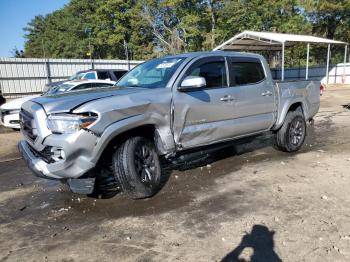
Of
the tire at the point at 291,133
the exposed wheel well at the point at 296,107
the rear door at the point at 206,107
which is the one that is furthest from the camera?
the exposed wheel well at the point at 296,107

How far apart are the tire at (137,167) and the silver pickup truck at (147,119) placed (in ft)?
0.04

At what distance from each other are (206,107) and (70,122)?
196 centimetres

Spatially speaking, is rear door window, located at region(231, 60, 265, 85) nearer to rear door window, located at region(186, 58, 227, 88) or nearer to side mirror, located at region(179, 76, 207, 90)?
rear door window, located at region(186, 58, 227, 88)

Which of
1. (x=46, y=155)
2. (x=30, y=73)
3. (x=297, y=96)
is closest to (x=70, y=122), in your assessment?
(x=46, y=155)

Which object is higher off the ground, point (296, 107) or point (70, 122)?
point (70, 122)

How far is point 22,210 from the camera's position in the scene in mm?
4574

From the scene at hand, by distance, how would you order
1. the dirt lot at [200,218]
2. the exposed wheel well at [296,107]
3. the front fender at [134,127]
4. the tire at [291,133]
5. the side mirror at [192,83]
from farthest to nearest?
1. the exposed wheel well at [296,107]
2. the tire at [291,133]
3. the side mirror at [192,83]
4. the front fender at [134,127]
5. the dirt lot at [200,218]

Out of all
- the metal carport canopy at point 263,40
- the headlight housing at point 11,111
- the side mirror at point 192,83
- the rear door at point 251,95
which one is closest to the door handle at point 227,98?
the rear door at point 251,95

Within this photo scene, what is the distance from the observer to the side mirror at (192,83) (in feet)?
15.5

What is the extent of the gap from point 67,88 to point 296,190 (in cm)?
889

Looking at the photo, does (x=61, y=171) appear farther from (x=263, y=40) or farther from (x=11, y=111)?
(x=263, y=40)

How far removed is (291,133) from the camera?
688cm

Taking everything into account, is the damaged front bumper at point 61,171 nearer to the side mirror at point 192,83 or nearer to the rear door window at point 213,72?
the side mirror at point 192,83

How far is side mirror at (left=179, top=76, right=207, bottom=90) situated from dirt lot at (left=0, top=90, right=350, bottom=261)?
1.41 meters
